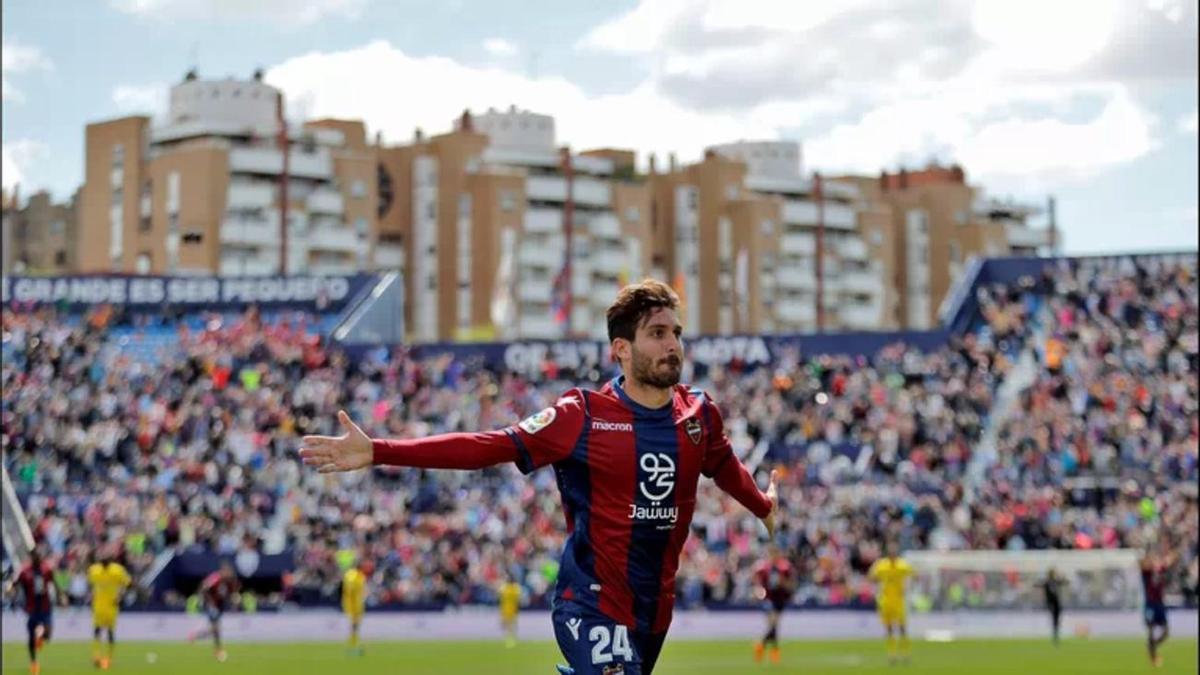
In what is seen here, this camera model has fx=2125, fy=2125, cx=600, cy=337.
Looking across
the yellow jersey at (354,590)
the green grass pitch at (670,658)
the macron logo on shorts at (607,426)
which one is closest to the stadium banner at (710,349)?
the green grass pitch at (670,658)

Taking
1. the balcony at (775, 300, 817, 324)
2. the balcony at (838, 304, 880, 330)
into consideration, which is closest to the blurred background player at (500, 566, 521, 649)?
the balcony at (775, 300, 817, 324)

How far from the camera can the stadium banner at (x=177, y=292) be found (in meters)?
68.1

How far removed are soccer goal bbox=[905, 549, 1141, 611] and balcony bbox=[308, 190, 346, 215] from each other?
87919mm

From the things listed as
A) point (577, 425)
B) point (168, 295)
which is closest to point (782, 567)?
point (577, 425)

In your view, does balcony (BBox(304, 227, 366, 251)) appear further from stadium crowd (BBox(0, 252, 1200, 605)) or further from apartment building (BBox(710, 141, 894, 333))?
stadium crowd (BBox(0, 252, 1200, 605))

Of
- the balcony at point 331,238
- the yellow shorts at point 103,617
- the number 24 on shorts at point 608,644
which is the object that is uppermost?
the balcony at point 331,238

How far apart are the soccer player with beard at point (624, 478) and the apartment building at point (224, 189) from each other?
11672 cm

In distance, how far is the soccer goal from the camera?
163 feet

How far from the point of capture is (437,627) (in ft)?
169

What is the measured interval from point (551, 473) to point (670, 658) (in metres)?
18.8

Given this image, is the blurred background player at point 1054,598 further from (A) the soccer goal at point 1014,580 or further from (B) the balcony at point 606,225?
(B) the balcony at point 606,225

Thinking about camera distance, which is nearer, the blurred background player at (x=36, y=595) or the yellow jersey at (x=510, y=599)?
the blurred background player at (x=36, y=595)

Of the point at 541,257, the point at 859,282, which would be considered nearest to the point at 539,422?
the point at 541,257

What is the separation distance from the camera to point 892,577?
38.4 metres
